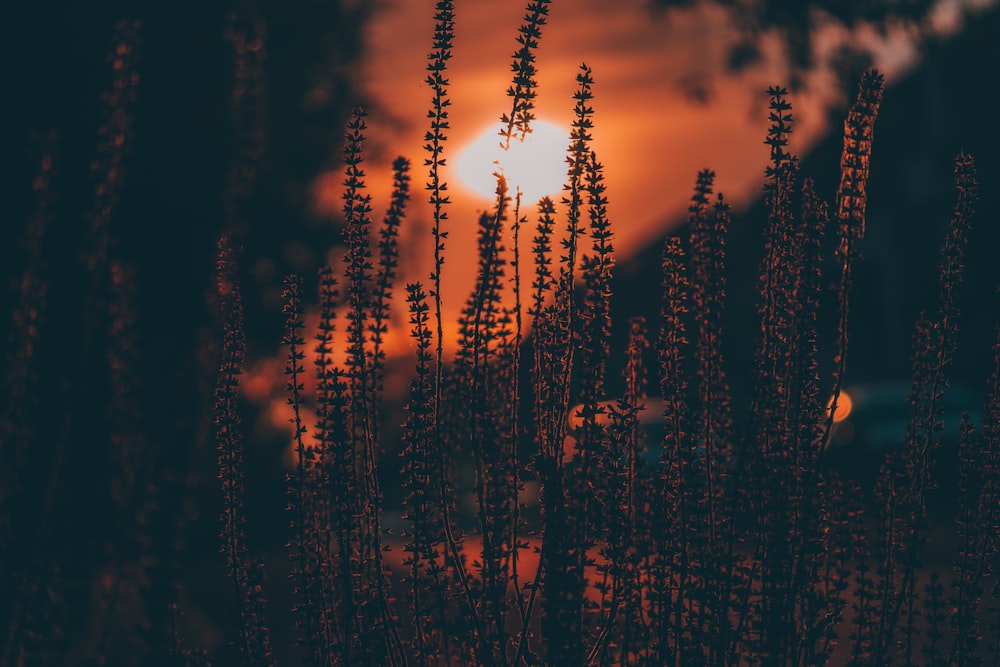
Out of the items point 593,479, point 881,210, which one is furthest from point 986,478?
point 881,210

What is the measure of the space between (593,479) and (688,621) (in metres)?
0.45

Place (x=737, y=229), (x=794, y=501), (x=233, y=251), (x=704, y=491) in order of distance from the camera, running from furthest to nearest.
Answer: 1. (x=737, y=229)
2. (x=704, y=491)
3. (x=794, y=501)
4. (x=233, y=251)

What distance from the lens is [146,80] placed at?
11312 mm

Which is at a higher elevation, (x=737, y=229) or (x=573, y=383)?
(x=737, y=229)

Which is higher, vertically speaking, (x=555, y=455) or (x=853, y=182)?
(x=853, y=182)

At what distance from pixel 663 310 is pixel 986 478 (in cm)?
103

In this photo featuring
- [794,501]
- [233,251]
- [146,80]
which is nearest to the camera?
[233,251]

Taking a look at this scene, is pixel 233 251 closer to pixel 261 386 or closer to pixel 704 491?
pixel 704 491

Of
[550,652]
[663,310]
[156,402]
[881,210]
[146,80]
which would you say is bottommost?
[550,652]

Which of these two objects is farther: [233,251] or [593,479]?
[593,479]

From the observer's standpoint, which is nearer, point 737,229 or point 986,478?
point 986,478

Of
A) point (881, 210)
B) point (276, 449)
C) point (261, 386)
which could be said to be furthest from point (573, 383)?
point (881, 210)

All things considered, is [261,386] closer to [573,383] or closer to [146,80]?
[146,80]

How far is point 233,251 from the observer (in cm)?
232
